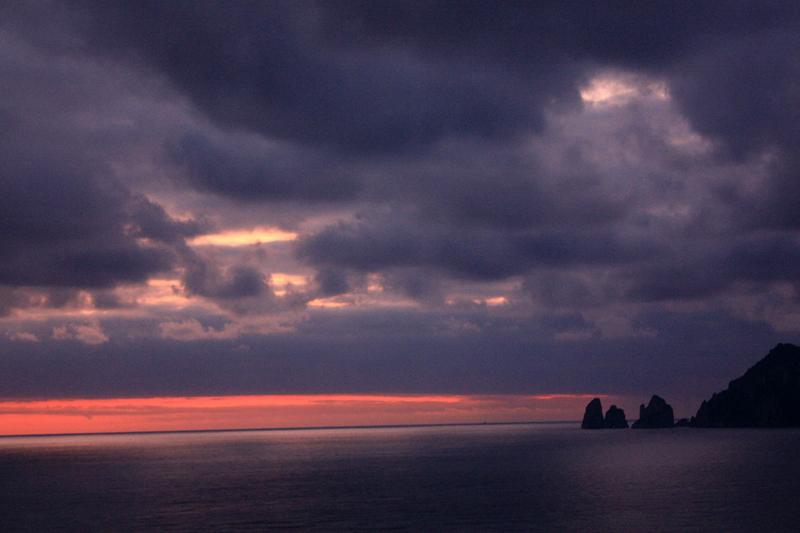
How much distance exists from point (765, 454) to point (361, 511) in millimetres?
142165

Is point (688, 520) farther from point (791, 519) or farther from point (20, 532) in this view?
point (20, 532)

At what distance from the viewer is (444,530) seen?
3100 inches

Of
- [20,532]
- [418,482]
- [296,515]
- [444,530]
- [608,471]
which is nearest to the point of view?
[444,530]

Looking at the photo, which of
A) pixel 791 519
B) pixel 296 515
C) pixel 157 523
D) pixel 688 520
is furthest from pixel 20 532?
pixel 791 519

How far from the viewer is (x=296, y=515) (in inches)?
3607

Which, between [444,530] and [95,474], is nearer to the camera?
[444,530]

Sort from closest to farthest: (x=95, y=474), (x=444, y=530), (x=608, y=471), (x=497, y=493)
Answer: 1. (x=444, y=530)
2. (x=497, y=493)
3. (x=608, y=471)
4. (x=95, y=474)

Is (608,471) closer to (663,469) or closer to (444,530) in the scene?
(663,469)

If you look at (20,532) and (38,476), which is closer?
(20,532)

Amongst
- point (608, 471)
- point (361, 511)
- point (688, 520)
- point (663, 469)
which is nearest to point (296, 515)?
point (361, 511)

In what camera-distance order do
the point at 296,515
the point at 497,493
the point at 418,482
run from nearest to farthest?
the point at 296,515
the point at 497,493
the point at 418,482

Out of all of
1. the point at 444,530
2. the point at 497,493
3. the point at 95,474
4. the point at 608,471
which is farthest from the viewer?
the point at 95,474

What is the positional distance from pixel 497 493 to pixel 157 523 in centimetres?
4846

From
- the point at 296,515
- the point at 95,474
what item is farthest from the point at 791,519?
the point at 95,474
